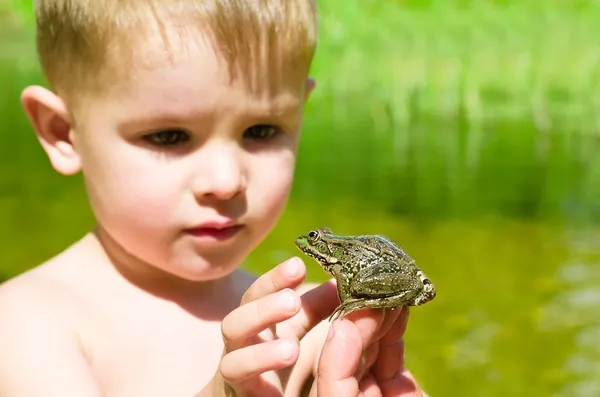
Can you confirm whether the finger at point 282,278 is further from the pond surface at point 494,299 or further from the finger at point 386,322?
the pond surface at point 494,299

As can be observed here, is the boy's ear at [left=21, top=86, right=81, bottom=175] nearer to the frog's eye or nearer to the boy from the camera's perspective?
the boy

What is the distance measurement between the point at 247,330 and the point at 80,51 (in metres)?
0.67

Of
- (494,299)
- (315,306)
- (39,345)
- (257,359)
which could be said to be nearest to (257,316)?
(257,359)

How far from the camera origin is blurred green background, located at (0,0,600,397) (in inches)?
124

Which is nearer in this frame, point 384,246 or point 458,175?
point 384,246

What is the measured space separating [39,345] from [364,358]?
585 mm

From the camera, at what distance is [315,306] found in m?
1.72

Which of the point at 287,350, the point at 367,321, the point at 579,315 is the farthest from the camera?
the point at 579,315

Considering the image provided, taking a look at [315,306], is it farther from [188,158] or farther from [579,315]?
[579,315]

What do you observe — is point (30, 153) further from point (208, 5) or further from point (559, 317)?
point (208, 5)

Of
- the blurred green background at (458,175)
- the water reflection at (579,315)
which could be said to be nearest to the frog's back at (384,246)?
the blurred green background at (458,175)

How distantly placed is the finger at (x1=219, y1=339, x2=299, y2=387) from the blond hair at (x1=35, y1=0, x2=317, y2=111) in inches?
21.0

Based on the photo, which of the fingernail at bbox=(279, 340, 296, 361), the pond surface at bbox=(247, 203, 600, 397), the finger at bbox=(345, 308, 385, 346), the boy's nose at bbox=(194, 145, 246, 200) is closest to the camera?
the fingernail at bbox=(279, 340, 296, 361)

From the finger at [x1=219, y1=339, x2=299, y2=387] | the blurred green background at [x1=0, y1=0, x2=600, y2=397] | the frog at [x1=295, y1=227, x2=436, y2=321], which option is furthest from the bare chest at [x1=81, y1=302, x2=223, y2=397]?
the blurred green background at [x1=0, y1=0, x2=600, y2=397]
